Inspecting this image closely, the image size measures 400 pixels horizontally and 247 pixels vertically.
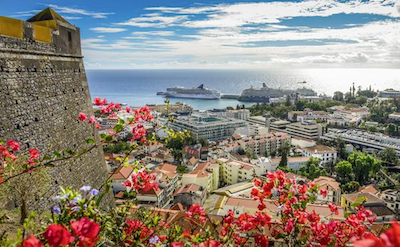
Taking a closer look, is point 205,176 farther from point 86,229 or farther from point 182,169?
point 86,229

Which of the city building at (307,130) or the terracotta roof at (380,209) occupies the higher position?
the city building at (307,130)

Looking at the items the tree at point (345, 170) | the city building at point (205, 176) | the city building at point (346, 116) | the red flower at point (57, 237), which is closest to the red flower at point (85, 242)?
the red flower at point (57, 237)

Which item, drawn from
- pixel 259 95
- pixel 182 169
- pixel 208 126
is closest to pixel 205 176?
pixel 182 169

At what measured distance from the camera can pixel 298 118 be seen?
51281mm

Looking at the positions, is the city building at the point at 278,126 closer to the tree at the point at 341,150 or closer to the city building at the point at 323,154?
the tree at the point at 341,150

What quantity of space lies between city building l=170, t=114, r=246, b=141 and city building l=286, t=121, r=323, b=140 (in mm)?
6874

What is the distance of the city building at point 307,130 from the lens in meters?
41.9

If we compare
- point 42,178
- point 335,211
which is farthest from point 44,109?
point 335,211

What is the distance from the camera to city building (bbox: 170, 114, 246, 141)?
135 ft

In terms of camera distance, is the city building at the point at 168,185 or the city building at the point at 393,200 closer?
the city building at the point at 168,185

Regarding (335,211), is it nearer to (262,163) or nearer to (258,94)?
(262,163)

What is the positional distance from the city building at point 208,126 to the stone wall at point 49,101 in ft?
110

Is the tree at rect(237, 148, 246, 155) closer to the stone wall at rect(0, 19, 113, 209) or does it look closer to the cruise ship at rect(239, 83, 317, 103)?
the stone wall at rect(0, 19, 113, 209)

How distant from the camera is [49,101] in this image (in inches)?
216
